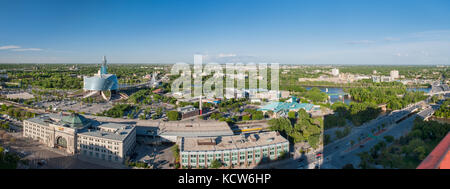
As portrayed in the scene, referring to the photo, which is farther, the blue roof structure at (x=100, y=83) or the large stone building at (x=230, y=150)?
the blue roof structure at (x=100, y=83)

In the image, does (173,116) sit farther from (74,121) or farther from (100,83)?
(100,83)

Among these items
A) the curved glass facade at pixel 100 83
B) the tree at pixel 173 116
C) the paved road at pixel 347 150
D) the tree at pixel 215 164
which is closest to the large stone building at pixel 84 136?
the tree at pixel 215 164

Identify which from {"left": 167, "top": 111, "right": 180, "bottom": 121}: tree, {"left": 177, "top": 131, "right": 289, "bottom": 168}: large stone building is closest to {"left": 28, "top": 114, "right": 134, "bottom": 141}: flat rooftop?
{"left": 177, "top": 131, "right": 289, "bottom": 168}: large stone building

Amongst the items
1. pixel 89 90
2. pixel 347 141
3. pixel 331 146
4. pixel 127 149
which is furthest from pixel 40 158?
pixel 89 90

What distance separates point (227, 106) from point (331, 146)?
31.2 ft

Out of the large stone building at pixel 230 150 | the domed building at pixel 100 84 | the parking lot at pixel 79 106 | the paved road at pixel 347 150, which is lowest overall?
the paved road at pixel 347 150

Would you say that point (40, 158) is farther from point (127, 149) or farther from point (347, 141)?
point (347, 141)

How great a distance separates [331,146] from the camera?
11164mm

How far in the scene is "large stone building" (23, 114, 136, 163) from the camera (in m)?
9.65

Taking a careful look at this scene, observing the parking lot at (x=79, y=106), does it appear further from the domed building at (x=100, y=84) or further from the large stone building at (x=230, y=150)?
the large stone building at (x=230, y=150)

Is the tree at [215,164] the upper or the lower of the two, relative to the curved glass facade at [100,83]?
lower

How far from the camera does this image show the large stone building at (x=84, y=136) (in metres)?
9.65

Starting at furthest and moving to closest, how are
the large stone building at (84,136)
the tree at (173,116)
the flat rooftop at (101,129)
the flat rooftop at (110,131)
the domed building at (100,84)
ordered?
1. the domed building at (100,84)
2. the tree at (173,116)
3. the flat rooftop at (101,129)
4. the flat rooftop at (110,131)
5. the large stone building at (84,136)

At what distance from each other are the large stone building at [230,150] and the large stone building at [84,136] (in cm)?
232
